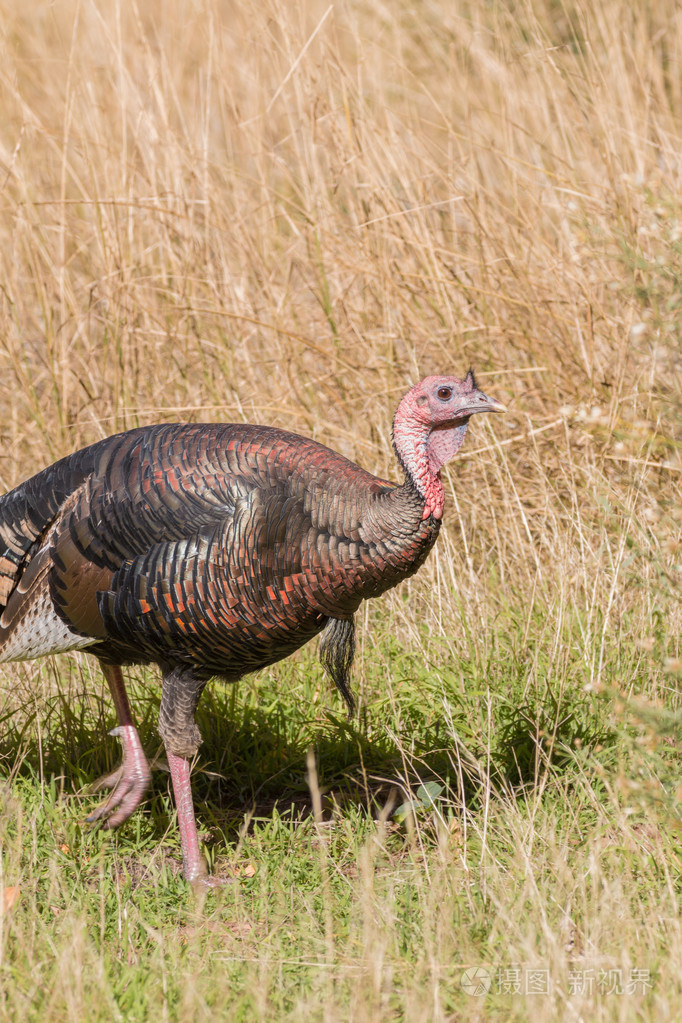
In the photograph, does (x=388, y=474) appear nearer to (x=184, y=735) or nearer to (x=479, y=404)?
(x=479, y=404)

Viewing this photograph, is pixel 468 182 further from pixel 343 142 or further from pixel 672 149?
pixel 672 149

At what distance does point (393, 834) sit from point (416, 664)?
2.56ft

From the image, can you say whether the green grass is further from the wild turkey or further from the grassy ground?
the wild turkey

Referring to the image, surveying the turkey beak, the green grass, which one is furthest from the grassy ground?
the turkey beak

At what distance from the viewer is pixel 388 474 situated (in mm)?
4770

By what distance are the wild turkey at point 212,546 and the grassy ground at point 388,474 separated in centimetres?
40

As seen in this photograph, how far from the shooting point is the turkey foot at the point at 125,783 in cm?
351

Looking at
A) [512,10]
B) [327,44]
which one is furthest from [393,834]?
[512,10]

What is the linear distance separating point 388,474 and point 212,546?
5.65ft

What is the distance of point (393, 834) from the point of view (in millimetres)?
3535

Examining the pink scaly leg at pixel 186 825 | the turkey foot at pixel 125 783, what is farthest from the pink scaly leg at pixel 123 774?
the pink scaly leg at pixel 186 825

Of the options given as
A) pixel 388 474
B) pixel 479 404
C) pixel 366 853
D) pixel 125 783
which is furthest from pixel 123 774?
pixel 388 474

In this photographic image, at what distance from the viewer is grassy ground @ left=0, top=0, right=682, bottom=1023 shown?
9.04 ft

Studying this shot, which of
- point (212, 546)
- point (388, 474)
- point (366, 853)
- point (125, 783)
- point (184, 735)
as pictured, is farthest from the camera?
point (388, 474)
